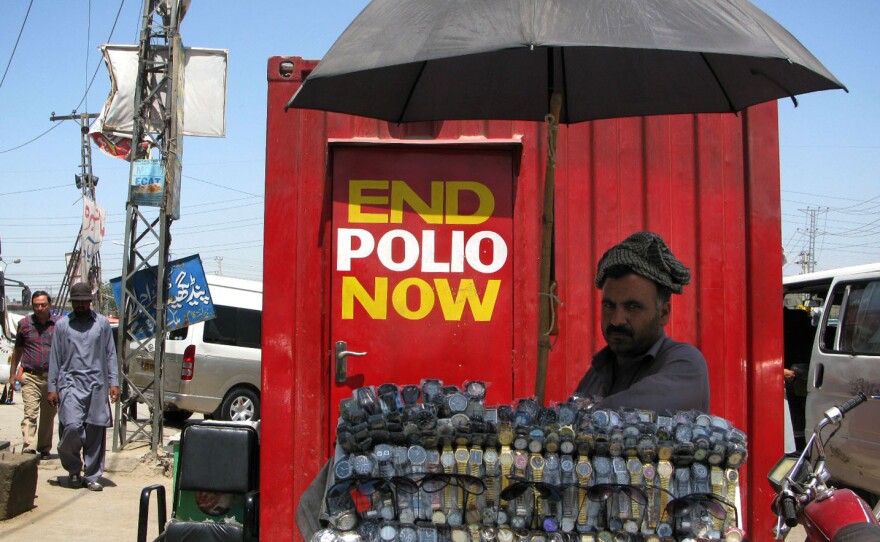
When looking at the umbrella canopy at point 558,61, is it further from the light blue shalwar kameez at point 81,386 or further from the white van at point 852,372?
the light blue shalwar kameez at point 81,386

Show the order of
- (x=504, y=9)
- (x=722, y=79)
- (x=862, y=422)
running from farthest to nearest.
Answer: (x=862, y=422) → (x=722, y=79) → (x=504, y=9)

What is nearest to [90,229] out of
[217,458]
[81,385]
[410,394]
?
[81,385]

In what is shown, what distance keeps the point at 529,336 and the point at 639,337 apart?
171 centimetres

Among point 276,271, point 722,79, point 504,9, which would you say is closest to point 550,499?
point 504,9

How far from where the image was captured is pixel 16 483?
6473 millimetres

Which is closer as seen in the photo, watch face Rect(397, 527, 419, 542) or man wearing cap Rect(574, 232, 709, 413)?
watch face Rect(397, 527, 419, 542)

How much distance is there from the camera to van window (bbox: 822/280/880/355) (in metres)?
6.38

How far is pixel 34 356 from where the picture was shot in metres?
8.94

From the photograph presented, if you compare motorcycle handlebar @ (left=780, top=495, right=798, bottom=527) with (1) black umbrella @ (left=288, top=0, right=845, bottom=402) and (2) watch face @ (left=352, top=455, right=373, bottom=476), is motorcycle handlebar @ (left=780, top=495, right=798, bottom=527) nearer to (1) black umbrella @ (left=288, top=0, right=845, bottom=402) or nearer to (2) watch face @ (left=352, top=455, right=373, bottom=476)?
(1) black umbrella @ (left=288, top=0, right=845, bottom=402)

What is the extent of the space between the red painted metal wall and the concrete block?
11.0 ft

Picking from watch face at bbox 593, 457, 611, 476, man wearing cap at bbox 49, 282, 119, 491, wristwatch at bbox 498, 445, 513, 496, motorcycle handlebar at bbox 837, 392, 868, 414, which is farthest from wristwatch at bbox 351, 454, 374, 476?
man wearing cap at bbox 49, 282, 119, 491

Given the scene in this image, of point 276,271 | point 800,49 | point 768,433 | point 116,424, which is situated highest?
point 800,49

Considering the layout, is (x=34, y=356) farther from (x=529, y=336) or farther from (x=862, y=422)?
(x=862, y=422)

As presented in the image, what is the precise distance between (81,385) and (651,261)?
6.56 meters
